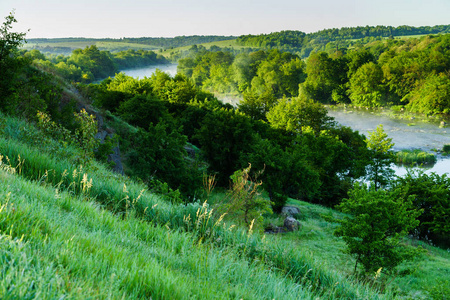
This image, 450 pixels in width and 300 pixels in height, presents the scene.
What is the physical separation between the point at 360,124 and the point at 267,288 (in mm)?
60975

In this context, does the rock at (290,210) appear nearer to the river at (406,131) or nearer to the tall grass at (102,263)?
the river at (406,131)

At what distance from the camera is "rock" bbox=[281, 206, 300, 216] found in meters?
23.2

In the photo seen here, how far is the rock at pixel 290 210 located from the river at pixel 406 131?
18.9 meters

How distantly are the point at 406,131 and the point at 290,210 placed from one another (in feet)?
128

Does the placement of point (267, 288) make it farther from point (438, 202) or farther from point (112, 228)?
point (438, 202)

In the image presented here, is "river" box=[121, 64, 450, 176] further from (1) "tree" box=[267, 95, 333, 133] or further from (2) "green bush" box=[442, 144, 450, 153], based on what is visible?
(1) "tree" box=[267, 95, 333, 133]

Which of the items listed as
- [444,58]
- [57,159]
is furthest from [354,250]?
[444,58]

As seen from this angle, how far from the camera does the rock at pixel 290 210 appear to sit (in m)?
23.2

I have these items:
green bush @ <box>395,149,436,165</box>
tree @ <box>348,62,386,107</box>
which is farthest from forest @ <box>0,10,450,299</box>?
tree @ <box>348,62,386,107</box>

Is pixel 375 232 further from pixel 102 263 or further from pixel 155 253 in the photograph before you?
pixel 102 263

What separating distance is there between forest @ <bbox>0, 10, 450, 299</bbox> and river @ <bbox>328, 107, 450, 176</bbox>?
7095mm

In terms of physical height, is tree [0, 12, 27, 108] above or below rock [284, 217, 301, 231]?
above

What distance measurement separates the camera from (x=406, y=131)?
51.2 meters

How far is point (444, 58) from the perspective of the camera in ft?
225
